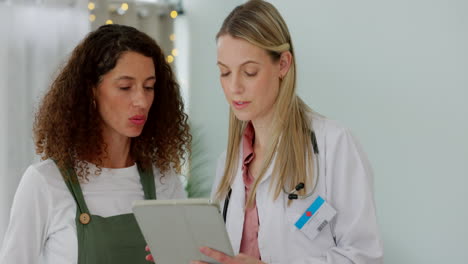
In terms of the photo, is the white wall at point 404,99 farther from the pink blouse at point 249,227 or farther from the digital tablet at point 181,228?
the digital tablet at point 181,228

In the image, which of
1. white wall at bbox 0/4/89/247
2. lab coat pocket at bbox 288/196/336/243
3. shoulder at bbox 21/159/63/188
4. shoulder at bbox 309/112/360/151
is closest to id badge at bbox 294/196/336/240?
lab coat pocket at bbox 288/196/336/243

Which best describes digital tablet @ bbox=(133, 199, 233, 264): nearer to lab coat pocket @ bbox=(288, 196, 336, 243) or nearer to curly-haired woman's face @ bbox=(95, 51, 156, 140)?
lab coat pocket @ bbox=(288, 196, 336, 243)

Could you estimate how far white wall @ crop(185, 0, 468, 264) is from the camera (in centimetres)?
301

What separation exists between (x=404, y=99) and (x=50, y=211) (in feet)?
7.15

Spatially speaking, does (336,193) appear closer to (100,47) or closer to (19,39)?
(100,47)

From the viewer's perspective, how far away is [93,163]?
6.14 ft

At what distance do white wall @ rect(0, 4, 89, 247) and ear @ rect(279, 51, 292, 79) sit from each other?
1.90 metres

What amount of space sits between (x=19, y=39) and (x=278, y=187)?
225 cm

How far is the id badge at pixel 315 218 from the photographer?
5.38ft

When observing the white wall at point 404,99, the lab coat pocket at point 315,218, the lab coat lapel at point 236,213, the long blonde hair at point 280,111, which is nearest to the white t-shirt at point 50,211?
the lab coat lapel at point 236,213

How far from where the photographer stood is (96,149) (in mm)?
1856

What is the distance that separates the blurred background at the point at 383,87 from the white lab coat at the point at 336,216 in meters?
1.56

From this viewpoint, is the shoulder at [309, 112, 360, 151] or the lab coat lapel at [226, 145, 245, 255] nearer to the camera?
the shoulder at [309, 112, 360, 151]

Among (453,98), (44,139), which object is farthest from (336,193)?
(453,98)
